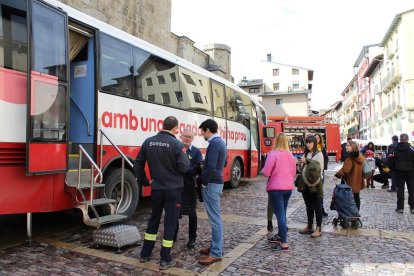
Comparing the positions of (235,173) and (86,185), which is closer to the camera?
(86,185)

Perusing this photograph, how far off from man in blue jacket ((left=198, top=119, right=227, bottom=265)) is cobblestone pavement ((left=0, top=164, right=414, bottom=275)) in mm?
179

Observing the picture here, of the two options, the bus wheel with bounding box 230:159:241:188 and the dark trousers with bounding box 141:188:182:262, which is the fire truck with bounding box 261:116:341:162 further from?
the dark trousers with bounding box 141:188:182:262

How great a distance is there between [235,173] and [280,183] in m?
6.98

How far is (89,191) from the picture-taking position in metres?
5.86

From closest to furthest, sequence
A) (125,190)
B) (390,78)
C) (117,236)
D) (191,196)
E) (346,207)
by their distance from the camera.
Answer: (117,236)
(191,196)
(346,207)
(125,190)
(390,78)

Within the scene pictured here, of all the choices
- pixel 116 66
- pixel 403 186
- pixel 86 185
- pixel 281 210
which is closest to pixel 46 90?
pixel 86 185

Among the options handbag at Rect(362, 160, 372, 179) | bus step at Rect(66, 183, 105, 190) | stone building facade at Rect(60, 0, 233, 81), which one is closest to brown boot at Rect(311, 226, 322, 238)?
handbag at Rect(362, 160, 372, 179)

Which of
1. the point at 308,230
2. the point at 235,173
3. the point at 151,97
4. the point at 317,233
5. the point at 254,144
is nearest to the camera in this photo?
the point at 317,233

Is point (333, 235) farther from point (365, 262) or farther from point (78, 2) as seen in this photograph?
point (78, 2)

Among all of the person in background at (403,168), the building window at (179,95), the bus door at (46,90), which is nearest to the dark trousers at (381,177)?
the person in background at (403,168)

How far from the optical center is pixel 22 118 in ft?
15.9

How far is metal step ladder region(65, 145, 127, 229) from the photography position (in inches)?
212

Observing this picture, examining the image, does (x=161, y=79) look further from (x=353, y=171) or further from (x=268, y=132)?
(x=268, y=132)

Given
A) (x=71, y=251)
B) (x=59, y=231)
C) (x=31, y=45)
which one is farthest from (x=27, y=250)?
(x=31, y=45)
